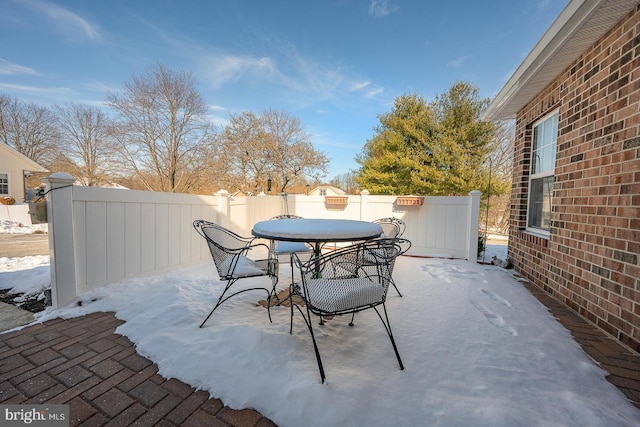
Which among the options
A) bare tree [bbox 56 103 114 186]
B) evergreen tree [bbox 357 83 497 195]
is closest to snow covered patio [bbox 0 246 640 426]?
evergreen tree [bbox 357 83 497 195]

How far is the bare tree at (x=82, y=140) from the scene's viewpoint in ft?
48.5

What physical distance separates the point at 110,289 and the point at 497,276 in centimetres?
446

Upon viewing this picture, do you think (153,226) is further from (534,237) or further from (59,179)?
(534,237)

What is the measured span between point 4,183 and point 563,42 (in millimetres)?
20698

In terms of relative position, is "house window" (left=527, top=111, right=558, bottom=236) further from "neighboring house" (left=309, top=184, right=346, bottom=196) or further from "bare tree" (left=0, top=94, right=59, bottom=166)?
"bare tree" (left=0, top=94, right=59, bottom=166)

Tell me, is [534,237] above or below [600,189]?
below

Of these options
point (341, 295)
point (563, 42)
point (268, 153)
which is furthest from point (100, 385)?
point (268, 153)

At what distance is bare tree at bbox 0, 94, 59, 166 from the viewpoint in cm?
1709

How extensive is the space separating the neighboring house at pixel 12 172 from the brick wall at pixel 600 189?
20.2m

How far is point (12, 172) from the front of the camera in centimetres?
1351

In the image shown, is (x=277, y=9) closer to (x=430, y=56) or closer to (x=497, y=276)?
(x=430, y=56)

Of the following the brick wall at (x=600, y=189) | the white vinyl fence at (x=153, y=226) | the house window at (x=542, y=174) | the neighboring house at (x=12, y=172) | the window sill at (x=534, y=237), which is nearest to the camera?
the brick wall at (x=600, y=189)

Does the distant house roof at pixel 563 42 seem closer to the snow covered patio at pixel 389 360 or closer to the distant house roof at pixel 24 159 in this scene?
the snow covered patio at pixel 389 360

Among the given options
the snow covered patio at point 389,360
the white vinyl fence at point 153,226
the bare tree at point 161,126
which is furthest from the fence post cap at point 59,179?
the bare tree at point 161,126
